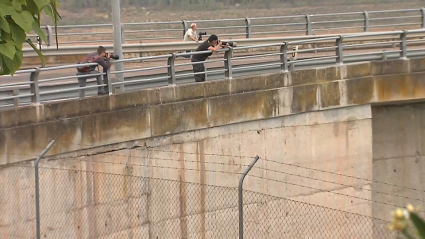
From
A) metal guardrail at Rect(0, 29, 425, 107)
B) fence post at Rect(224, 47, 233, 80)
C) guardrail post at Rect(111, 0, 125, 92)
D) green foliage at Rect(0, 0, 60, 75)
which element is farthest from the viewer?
fence post at Rect(224, 47, 233, 80)

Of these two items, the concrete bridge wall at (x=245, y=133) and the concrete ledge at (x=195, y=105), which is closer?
the concrete ledge at (x=195, y=105)

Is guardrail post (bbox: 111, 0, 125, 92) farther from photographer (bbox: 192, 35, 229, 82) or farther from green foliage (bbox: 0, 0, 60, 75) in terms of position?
green foliage (bbox: 0, 0, 60, 75)

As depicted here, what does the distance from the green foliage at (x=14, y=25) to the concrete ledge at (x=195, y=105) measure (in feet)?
10.9

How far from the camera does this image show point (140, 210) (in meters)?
12.0

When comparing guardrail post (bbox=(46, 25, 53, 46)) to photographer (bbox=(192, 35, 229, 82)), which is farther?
guardrail post (bbox=(46, 25, 53, 46))

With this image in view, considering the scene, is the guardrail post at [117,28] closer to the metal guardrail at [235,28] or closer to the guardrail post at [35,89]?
the guardrail post at [35,89]

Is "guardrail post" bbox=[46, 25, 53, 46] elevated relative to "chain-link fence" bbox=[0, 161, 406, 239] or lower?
elevated

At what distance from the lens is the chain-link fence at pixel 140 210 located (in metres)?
10.5

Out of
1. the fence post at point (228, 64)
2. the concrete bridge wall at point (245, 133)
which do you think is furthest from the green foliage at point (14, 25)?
the fence post at point (228, 64)

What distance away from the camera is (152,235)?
477 inches

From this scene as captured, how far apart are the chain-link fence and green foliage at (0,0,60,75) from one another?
3.52 m

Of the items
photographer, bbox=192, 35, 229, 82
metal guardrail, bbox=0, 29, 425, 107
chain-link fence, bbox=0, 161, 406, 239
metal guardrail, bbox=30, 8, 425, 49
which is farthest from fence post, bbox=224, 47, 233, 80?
metal guardrail, bbox=30, 8, 425, 49

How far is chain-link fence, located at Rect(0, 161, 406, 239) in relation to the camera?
1050cm

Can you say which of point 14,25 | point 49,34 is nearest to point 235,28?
point 49,34
